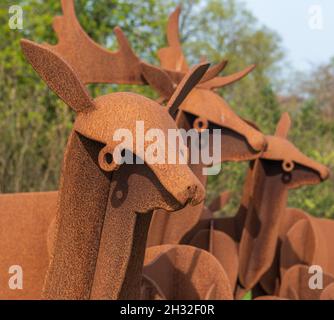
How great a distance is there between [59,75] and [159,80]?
1.30 meters

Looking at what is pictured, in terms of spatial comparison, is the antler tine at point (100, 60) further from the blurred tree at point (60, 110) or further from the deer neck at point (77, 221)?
the blurred tree at point (60, 110)

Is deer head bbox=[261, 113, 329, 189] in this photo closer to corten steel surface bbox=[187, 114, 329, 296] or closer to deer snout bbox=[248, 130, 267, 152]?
corten steel surface bbox=[187, 114, 329, 296]

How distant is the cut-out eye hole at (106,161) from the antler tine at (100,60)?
1.49m

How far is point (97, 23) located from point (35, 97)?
7.10ft

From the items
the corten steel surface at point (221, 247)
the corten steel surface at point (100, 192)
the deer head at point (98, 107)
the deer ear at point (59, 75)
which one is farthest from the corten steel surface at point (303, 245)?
the deer ear at point (59, 75)

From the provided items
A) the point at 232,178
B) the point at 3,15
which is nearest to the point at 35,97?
the point at 3,15

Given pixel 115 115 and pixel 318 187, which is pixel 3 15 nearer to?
pixel 318 187

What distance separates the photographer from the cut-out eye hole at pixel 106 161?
5.60 ft

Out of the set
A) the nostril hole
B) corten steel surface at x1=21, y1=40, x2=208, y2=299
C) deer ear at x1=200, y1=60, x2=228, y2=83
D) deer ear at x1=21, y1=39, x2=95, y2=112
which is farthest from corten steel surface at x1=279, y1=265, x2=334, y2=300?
deer ear at x1=21, y1=39, x2=95, y2=112

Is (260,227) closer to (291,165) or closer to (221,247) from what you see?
(221,247)

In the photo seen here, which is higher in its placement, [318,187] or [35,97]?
[35,97]
